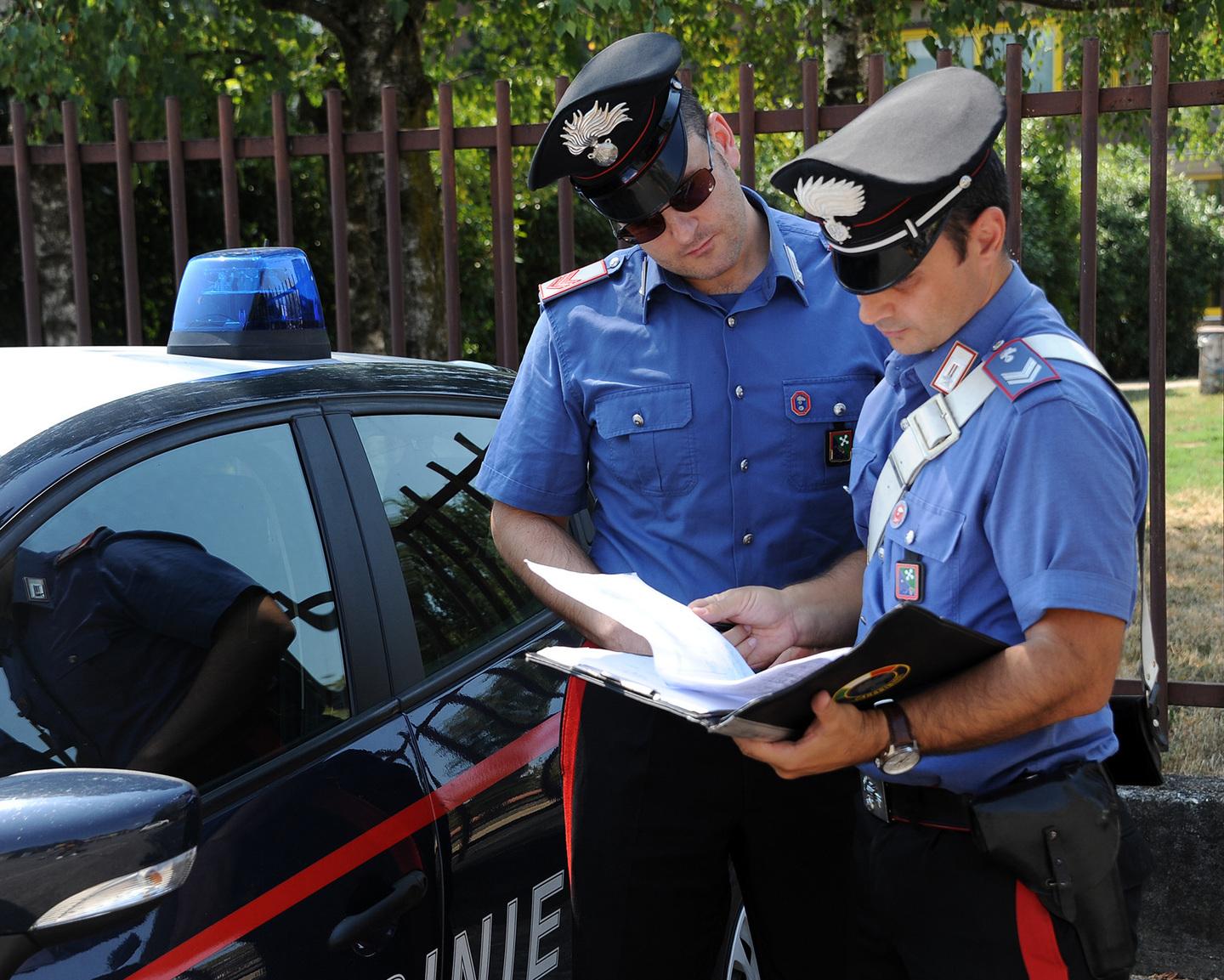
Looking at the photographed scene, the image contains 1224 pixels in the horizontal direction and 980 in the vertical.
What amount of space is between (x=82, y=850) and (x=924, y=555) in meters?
0.98

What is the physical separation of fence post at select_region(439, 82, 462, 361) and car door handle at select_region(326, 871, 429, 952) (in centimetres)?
252

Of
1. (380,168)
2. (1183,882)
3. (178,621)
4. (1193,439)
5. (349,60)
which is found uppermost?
(349,60)

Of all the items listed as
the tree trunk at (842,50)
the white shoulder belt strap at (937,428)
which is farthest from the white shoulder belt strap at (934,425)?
the tree trunk at (842,50)

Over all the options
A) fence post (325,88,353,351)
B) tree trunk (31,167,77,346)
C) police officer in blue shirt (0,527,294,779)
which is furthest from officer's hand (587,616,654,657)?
tree trunk (31,167,77,346)

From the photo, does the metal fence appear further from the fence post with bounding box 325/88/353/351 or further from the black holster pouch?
the black holster pouch

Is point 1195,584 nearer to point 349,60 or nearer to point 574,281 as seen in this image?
point 349,60

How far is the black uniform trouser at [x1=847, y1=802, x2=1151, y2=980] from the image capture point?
1.56 metres

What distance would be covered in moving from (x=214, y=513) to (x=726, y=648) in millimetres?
769

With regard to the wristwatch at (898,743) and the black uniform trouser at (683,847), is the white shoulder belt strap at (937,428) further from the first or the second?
the black uniform trouser at (683,847)

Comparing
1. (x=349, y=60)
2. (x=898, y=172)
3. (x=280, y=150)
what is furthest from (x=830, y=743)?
(x=349, y=60)

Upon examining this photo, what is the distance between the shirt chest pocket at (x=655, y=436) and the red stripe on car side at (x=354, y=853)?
44 cm

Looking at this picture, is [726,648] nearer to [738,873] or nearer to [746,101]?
[738,873]

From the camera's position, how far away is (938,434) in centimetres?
159

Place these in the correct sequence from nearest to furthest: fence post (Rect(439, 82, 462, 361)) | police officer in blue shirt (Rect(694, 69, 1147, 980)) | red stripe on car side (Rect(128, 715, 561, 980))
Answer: police officer in blue shirt (Rect(694, 69, 1147, 980))
red stripe on car side (Rect(128, 715, 561, 980))
fence post (Rect(439, 82, 462, 361))
